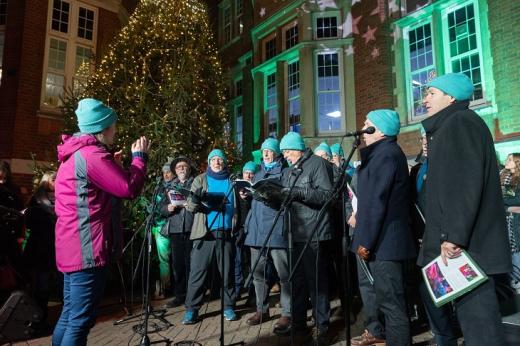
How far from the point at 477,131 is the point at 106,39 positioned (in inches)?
530

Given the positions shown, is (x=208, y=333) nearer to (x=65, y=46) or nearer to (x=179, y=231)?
(x=179, y=231)

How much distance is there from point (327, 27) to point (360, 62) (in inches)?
75.8

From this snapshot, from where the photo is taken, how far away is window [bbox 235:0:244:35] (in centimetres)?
1569

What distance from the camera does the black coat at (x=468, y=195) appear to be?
207 centimetres

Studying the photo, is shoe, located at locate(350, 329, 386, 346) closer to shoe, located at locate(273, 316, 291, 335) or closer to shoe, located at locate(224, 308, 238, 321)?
shoe, located at locate(273, 316, 291, 335)

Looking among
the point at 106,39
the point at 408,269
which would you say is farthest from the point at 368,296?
the point at 106,39

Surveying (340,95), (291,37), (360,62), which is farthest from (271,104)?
(360,62)

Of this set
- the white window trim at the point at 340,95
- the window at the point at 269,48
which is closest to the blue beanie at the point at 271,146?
the white window trim at the point at 340,95

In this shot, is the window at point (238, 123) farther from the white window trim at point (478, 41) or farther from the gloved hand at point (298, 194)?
the gloved hand at point (298, 194)

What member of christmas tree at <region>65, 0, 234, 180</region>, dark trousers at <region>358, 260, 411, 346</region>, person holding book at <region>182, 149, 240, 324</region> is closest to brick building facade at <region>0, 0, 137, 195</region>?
christmas tree at <region>65, 0, 234, 180</region>

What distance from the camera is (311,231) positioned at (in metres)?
3.81

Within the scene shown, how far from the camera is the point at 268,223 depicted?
4402 mm

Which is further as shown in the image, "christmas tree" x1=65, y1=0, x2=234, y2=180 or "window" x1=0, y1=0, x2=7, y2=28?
"window" x1=0, y1=0, x2=7, y2=28

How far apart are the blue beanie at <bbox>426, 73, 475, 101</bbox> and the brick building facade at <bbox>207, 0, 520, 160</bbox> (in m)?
5.61
